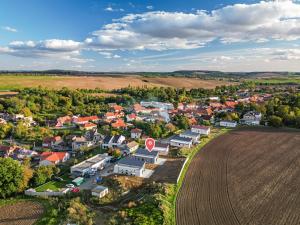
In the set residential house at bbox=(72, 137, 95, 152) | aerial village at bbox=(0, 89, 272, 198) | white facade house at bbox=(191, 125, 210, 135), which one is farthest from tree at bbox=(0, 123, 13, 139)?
white facade house at bbox=(191, 125, 210, 135)

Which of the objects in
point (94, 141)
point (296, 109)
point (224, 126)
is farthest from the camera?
point (296, 109)

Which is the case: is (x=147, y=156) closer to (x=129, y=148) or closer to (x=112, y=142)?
(x=129, y=148)

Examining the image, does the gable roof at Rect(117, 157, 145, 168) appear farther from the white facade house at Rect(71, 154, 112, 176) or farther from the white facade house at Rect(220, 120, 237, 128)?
the white facade house at Rect(220, 120, 237, 128)

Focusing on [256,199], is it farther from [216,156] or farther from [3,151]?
[3,151]

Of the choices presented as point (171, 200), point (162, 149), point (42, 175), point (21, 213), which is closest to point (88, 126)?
point (162, 149)

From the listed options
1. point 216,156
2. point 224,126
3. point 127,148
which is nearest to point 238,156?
point 216,156

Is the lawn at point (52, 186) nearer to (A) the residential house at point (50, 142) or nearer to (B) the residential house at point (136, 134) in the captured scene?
(A) the residential house at point (50, 142)
